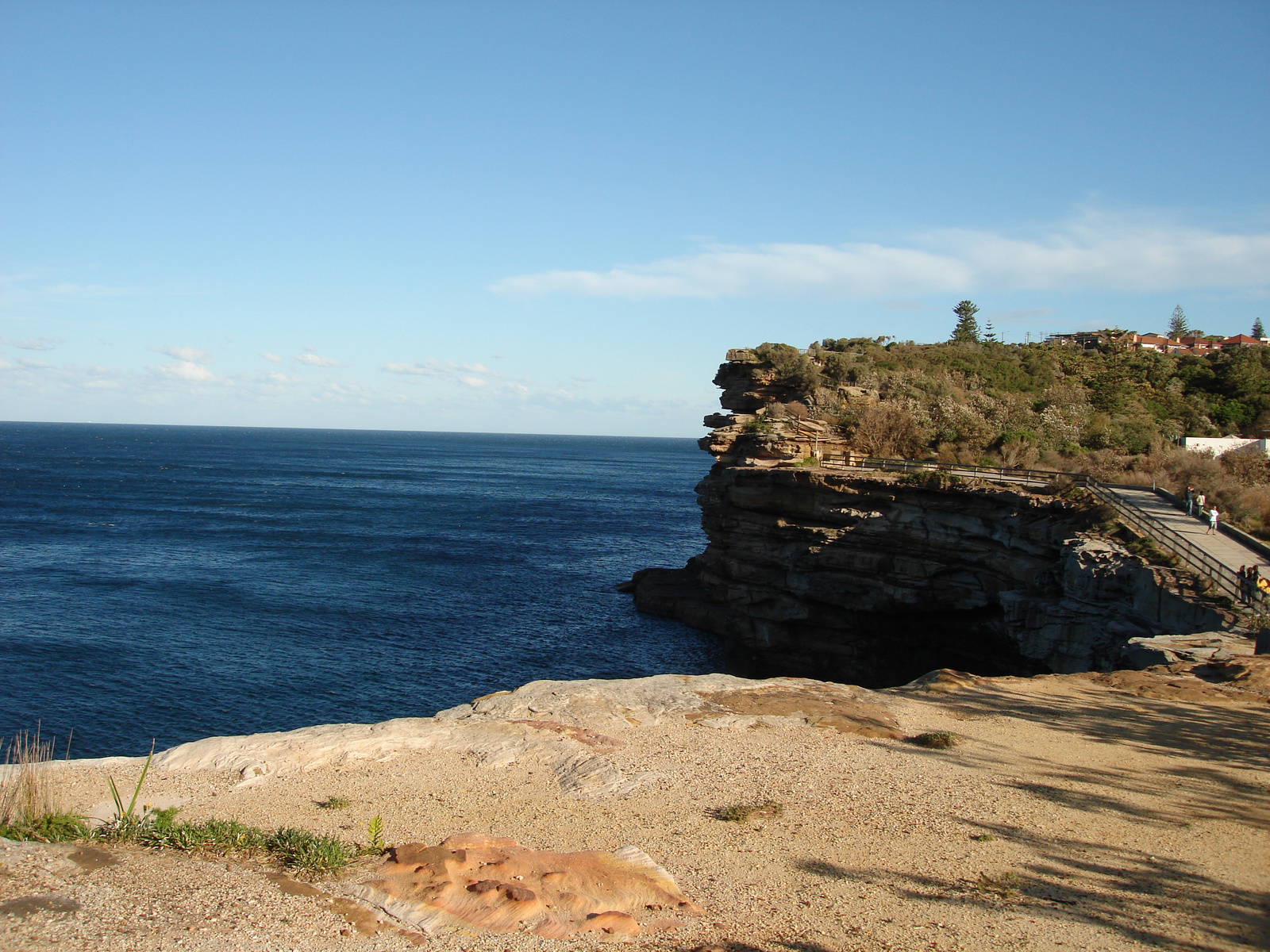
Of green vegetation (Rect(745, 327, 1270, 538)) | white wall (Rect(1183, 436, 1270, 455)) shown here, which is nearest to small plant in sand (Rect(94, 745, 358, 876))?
green vegetation (Rect(745, 327, 1270, 538))

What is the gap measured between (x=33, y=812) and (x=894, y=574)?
27002mm

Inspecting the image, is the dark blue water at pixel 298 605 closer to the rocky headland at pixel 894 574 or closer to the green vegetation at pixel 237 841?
the rocky headland at pixel 894 574

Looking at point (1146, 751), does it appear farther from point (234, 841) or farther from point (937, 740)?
point (234, 841)

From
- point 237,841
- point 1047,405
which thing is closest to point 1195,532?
point 1047,405

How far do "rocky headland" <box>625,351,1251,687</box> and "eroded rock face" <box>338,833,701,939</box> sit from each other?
525 inches

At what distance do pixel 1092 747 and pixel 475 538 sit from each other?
5503cm

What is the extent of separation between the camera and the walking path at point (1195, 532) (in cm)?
1980

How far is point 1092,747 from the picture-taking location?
38.9 feet

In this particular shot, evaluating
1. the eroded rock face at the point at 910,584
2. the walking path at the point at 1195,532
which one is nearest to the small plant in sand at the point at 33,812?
the eroded rock face at the point at 910,584

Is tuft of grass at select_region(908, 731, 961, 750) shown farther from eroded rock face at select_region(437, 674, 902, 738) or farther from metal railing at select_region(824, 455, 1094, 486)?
metal railing at select_region(824, 455, 1094, 486)

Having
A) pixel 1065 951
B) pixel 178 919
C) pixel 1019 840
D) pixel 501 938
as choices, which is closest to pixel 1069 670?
pixel 1019 840

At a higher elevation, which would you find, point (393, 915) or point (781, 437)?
point (781, 437)

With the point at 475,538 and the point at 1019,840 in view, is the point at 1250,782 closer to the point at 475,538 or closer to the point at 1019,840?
the point at 1019,840

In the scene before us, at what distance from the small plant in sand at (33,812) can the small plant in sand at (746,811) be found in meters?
6.87
